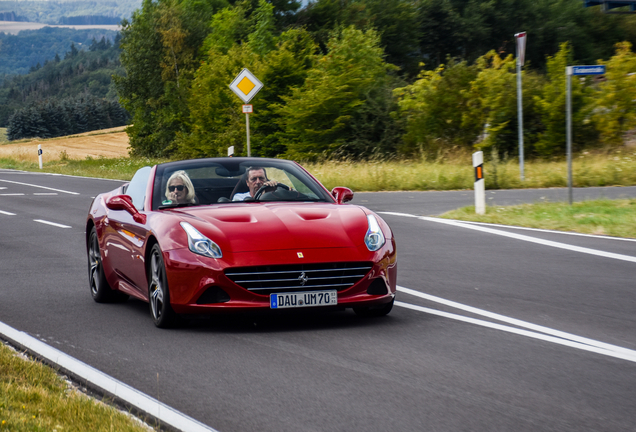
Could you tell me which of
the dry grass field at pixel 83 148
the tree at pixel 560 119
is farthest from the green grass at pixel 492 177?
the dry grass field at pixel 83 148

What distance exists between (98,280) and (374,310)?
2.77 metres

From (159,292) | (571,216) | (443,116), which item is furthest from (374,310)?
(443,116)

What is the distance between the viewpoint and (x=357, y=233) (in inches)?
252

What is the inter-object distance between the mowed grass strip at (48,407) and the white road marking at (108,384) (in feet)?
0.51

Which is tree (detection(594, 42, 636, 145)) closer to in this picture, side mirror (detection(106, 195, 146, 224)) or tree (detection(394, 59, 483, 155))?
tree (detection(394, 59, 483, 155))

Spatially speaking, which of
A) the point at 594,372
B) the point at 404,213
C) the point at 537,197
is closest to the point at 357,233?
the point at 594,372

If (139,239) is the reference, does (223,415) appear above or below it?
below

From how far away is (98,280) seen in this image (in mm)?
8070

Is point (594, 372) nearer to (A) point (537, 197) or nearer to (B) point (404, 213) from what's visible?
(B) point (404, 213)

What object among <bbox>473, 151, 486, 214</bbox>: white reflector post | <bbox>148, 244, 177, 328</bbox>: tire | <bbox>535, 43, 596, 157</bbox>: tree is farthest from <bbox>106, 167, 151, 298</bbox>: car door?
<bbox>535, 43, 596, 157</bbox>: tree

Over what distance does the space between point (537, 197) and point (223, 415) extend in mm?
14819

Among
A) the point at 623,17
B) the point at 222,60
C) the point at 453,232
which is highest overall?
the point at 623,17

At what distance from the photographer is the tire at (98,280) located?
26.2 feet

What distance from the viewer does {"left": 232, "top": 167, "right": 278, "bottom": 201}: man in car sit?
24.0ft
